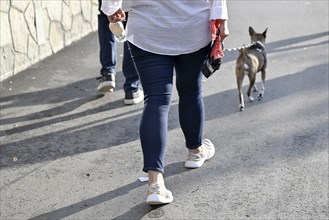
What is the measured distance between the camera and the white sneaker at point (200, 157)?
4207mm

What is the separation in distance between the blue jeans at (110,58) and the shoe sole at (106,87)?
114 mm

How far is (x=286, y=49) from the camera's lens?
7.04 metres

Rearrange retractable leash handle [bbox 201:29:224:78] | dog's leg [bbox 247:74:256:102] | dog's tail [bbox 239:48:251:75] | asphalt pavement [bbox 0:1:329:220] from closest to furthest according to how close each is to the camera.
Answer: retractable leash handle [bbox 201:29:224:78] < asphalt pavement [bbox 0:1:329:220] < dog's tail [bbox 239:48:251:75] < dog's leg [bbox 247:74:256:102]

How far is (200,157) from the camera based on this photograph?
4.23 meters

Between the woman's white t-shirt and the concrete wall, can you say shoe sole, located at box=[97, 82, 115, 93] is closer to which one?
the concrete wall

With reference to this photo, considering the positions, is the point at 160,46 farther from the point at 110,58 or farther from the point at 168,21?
the point at 110,58

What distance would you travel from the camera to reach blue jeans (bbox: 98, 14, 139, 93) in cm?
533

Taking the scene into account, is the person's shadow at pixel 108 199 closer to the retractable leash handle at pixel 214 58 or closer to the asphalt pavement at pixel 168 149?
the asphalt pavement at pixel 168 149

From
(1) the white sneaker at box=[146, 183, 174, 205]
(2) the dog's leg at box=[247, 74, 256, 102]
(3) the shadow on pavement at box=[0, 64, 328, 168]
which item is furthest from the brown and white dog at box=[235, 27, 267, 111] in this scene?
(1) the white sneaker at box=[146, 183, 174, 205]

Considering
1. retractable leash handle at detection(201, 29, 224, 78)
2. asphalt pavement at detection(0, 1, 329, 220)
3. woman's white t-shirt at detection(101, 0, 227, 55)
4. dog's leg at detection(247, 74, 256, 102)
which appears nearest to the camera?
woman's white t-shirt at detection(101, 0, 227, 55)

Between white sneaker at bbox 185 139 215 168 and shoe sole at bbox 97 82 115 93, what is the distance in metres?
1.58

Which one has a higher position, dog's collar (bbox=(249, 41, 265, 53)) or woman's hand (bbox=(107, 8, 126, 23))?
woman's hand (bbox=(107, 8, 126, 23))

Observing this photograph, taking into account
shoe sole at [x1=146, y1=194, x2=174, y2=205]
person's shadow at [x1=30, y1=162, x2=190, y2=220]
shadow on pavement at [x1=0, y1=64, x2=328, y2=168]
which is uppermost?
shoe sole at [x1=146, y1=194, x2=174, y2=205]

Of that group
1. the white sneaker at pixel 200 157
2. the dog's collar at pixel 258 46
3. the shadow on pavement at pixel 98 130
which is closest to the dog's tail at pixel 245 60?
the dog's collar at pixel 258 46
